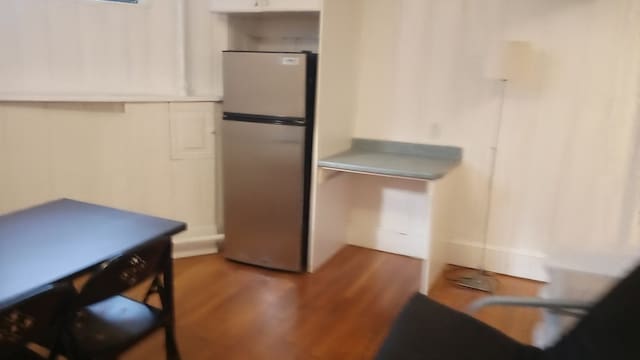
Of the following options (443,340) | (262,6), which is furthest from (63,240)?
(262,6)

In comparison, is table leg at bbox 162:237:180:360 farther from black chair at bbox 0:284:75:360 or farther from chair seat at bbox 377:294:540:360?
chair seat at bbox 377:294:540:360

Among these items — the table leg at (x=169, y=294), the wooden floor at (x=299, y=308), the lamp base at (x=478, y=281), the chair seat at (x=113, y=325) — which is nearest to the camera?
the chair seat at (x=113, y=325)

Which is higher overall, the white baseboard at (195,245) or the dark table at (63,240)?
the dark table at (63,240)

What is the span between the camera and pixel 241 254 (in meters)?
3.72

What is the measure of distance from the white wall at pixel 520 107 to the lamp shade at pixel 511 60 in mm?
236

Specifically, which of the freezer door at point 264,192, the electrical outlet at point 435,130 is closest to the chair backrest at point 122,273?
the freezer door at point 264,192

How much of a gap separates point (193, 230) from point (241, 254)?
0.44 metres

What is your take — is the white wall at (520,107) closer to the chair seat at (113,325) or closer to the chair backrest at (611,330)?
the chair backrest at (611,330)

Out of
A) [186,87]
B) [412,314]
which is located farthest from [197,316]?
[186,87]

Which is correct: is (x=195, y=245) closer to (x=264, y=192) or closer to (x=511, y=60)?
(x=264, y=192)

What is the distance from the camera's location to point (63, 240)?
6.43 feet

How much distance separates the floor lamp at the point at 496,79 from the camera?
3201 millimetres

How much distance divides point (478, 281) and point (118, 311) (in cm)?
238

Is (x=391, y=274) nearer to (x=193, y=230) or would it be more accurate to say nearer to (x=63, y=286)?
(x=193, y=230)
